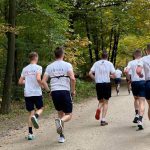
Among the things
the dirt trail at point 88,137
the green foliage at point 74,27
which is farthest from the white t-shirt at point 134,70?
the green foliage at point 74,27

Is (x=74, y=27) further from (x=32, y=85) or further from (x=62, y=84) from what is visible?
(x=62, y=84)

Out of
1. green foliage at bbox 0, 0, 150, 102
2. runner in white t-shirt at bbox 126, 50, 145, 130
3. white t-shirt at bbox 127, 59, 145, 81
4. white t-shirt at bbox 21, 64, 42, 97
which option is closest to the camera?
white t-shirt at bbox 21, 64, 42, 97

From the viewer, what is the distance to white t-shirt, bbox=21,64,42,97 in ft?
37.1

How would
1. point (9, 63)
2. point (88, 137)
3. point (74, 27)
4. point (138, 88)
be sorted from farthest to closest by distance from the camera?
1. point (74, 27)
2. point (9, 63)
3. point (138, 88)
4. point (88, 137)

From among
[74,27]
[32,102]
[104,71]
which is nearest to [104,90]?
[104,71]

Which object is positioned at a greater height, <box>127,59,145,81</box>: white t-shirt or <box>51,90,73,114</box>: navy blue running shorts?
<box>127,59,145,81</box>: white t-shirt

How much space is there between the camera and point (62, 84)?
34.8 feet

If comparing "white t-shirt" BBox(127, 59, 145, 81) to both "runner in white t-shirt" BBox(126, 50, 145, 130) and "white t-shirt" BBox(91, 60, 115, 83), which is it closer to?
"runner in white t-shirt" BBox(126, 50, 145, 130)

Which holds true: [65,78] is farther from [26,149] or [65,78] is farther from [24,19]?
[24,19]

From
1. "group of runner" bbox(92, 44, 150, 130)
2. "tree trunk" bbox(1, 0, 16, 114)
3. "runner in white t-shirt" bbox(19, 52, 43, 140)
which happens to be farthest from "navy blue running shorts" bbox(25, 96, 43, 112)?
"tree trunk" bbox(1, 0, 16, 114)

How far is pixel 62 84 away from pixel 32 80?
109cm

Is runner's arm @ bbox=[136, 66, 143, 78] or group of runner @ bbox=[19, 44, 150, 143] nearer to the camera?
group of runner @ bbox=[19, 44, 150, 143]

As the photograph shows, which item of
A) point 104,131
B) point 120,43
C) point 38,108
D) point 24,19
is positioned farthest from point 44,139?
point 120,43

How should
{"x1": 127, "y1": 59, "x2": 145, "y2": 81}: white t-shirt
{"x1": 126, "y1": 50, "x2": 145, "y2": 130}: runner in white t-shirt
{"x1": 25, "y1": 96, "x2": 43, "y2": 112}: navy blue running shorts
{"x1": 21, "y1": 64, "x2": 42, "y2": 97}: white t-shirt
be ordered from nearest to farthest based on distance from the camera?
{"x1": 21, "y1": 64, "x2": 42, "y2": 97}: white t-shirt, {"x1": 25, "y1": 96, "x2": 43, "y2": 112}: navy blue running shorts, {"x1": 126, "y1": 50, "x2": 145, "y2": 130}: runner in white t-shirt, {"x1": 127, "y1": 59, "x2": 145, "y2": 81}: white t-shirt
